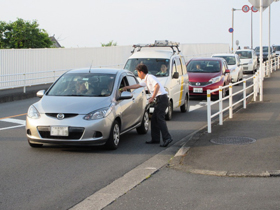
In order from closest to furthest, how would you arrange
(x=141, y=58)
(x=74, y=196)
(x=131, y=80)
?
(x=74, y=196), (x=131, y=80), (x=141, y=58)

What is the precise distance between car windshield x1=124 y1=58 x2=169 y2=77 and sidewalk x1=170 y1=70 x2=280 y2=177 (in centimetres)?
260

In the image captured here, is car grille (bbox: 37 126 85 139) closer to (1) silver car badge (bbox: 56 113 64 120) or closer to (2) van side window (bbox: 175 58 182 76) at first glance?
(1) silver car badge (bbox: 56 113 64 120)

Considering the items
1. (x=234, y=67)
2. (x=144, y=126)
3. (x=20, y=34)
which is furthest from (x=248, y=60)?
(x=144, y=126)

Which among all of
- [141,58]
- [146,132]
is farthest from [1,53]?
[146,132]

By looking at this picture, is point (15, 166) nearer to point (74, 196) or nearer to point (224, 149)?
point (74, 196)

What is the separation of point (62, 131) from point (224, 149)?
291 cm

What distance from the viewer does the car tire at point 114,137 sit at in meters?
9.66

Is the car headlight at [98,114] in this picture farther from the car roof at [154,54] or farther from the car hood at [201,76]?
the car hood at [201,76]

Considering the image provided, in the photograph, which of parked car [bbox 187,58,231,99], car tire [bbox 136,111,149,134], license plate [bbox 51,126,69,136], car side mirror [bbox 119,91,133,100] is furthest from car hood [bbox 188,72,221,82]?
license plate [bbox 51,126,69,136]

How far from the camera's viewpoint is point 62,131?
921cm

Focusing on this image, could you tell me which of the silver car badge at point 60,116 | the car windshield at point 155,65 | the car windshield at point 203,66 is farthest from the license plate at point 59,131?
the car windshield at point 203,66

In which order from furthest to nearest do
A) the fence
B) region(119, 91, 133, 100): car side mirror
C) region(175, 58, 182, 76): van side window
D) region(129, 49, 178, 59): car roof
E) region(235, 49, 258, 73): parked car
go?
1. region(235, 49, 258, 73): parked car
2. the fence
3. region(175, 58, 182, 76): van side window
4. region(129, 49, 178, 59): car roof
5. region(119, 91, 133, 100): car side mirror

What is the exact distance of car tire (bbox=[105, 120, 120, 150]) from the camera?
966 centimetres

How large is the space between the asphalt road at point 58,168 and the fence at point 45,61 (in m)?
12.6
